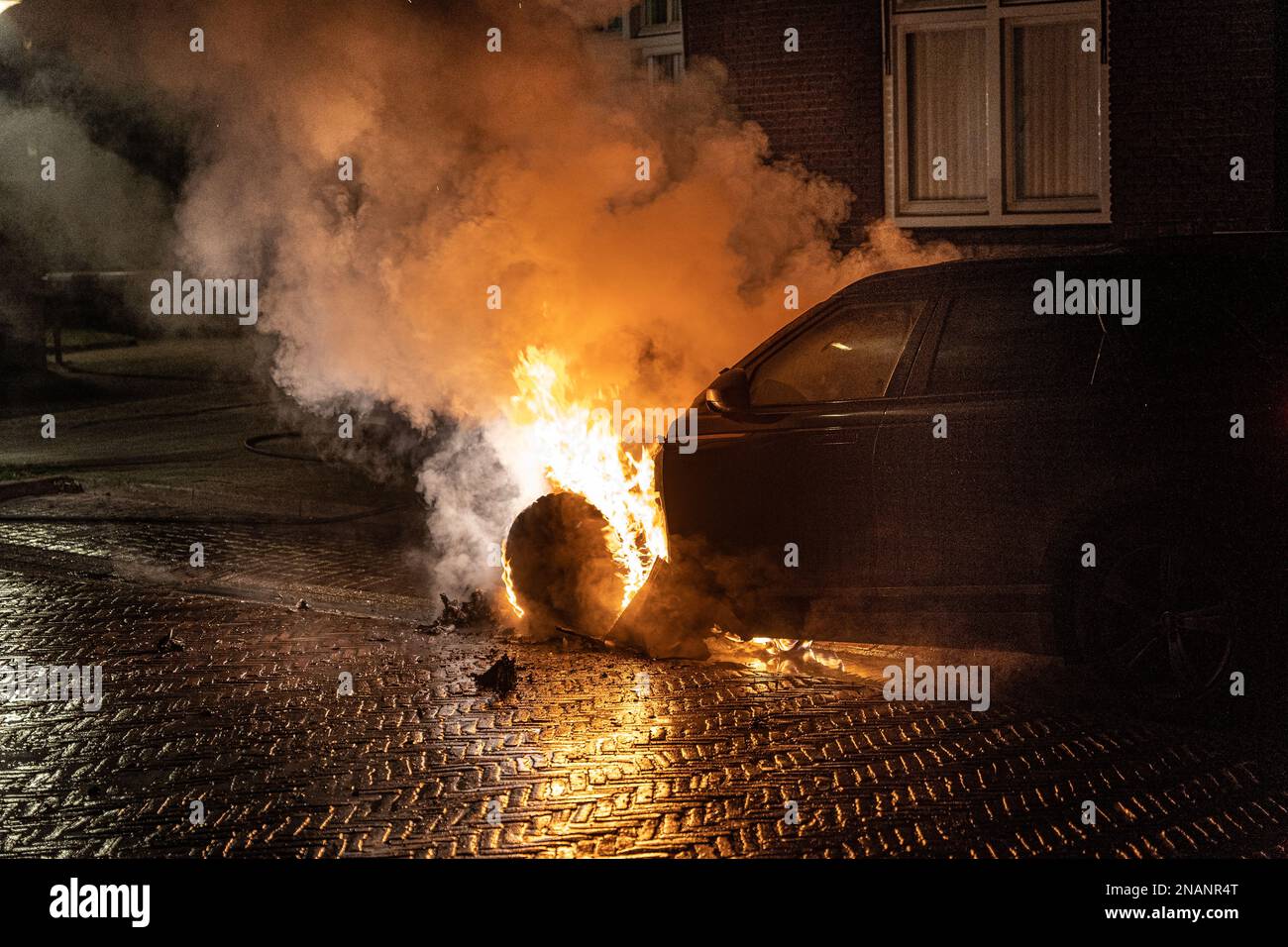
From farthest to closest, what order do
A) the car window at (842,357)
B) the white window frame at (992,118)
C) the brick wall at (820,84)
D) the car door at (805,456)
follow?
1. the brick wall at (820,84)
2. the white window frame at (992,118)
3. the car window at (842,357)
4. the car door at (805,456)

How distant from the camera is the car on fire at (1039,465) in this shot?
6293 millimetres

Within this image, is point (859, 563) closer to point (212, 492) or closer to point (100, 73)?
point (212, 492)

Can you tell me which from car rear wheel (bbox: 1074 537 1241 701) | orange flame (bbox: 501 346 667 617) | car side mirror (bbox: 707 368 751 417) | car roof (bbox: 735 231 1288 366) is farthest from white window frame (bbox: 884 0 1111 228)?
car rear wheel (bbox: 1074 537 1241 701)

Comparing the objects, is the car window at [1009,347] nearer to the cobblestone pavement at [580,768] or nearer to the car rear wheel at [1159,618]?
the car rear wheel at [1159,618]

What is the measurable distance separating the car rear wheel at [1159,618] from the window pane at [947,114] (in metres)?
6.07

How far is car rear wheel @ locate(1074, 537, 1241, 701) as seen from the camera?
6316mm

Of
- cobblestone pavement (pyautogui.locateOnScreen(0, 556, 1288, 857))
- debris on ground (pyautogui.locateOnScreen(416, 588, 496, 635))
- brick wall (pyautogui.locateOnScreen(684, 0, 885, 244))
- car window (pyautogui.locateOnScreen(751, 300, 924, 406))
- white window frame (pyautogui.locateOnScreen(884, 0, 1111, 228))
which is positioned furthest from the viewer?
brick wall (pyautogui.locateOnScreen(684, 0, 885, 244))

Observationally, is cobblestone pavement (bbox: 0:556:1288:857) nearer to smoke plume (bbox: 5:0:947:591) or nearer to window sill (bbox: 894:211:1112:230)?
smoke plume (bbox: 5:0:947:591)

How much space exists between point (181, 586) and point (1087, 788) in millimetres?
6190

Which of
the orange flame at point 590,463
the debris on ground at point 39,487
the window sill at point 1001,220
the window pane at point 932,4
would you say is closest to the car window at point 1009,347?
the orange flame at point 590,463

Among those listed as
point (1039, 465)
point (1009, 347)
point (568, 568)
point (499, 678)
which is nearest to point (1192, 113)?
point (1009, 347)

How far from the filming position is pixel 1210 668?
633cm

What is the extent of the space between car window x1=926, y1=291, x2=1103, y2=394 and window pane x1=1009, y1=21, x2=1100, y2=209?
5.31m
